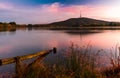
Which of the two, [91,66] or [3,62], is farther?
[91,66]

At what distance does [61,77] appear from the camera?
266 inches

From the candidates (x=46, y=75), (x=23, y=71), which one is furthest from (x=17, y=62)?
(x=46, y=75)

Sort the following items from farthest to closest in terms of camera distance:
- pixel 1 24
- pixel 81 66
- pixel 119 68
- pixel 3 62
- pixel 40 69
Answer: pixel 1 24 < pixel 119 68 < pixel 81 66 < pixel 40 69 < pixel 3 62

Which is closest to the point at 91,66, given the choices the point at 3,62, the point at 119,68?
the point at 119,68

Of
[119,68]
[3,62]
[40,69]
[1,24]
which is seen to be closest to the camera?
[3,62]

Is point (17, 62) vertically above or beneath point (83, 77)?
above

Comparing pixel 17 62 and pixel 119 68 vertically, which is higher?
pixel 17 62

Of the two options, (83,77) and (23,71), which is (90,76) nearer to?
(83,77)

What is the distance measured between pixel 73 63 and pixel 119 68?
7.98ft

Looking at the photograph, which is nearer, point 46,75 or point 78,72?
point 46,75

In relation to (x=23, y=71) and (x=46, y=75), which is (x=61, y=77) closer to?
(x=46, y=75)

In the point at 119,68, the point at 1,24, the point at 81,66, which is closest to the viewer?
the point at 81,66

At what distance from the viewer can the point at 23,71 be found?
271 inches

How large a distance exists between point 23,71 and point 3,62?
739 millimetres
